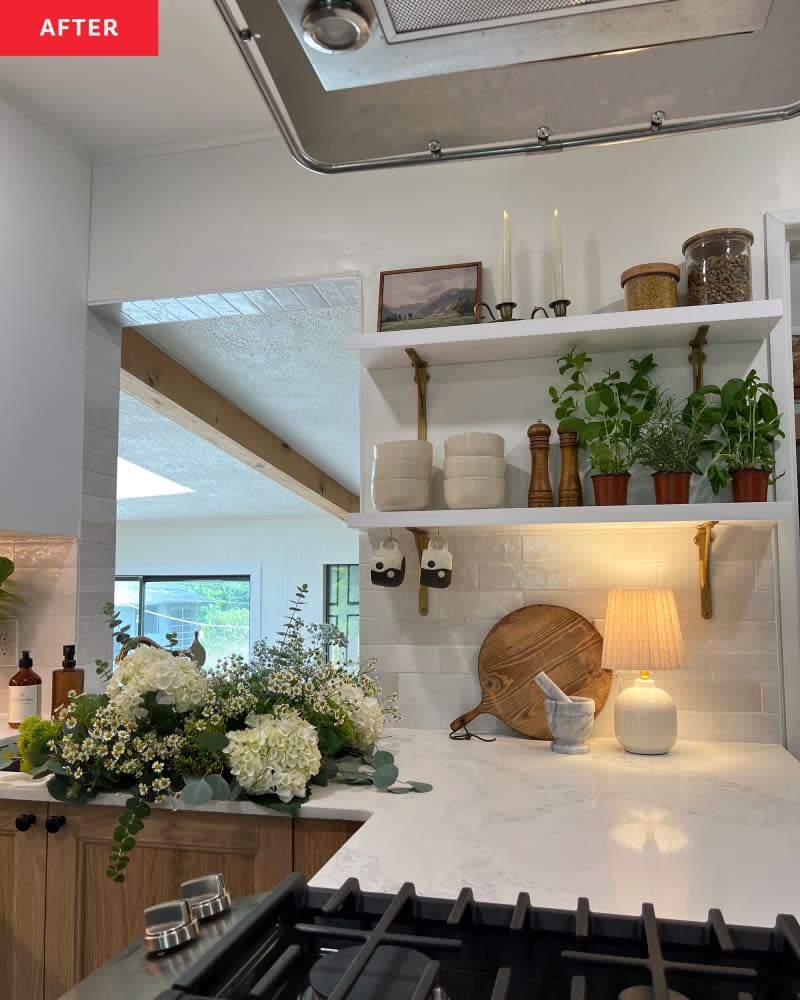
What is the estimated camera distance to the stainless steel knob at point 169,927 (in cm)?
87

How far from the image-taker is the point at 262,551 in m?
8.20

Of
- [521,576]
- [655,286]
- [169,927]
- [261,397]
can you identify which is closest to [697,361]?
[655,286]

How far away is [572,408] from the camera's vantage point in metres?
2.13

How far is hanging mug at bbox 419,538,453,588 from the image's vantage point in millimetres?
2094

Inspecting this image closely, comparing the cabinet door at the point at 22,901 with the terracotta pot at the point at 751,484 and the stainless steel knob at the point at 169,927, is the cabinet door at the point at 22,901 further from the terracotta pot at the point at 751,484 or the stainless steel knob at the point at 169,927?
the terracotta pot at the point at 751,484

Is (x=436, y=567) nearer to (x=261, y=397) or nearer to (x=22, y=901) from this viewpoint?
(x=22, y=901)

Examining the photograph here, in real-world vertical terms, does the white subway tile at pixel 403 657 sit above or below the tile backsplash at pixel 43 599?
below

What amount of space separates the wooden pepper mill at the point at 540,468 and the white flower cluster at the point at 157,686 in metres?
0.92

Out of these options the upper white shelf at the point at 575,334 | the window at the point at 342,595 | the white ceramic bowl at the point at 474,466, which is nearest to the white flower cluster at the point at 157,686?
the white ceramic bowl at the point at 474,466

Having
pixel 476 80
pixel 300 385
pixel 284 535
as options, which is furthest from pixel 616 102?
pixel 284 535

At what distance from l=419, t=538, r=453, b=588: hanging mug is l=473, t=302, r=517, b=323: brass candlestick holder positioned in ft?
1.98

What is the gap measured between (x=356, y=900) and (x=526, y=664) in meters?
1.29

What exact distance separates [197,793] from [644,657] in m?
1.03

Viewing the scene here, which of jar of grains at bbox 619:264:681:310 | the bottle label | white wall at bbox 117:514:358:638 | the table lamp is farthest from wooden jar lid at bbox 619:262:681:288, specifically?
white wall at bbox 117:514:358:638
